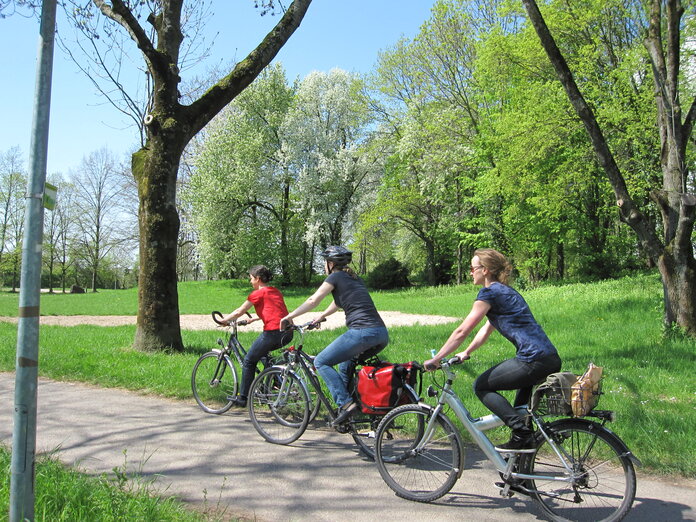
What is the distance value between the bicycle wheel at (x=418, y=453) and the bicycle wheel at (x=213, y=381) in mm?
2853

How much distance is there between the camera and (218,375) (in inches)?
271

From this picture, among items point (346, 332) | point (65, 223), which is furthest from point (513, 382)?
point (65, 223)

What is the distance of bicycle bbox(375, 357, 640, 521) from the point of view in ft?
11.4

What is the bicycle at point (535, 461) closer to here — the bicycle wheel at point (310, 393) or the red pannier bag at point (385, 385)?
the red pannier bag at point (385, 385)

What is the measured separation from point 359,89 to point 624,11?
19273mm

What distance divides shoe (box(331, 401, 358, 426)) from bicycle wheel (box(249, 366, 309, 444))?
1.54 feet

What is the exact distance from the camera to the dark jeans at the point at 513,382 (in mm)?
3748

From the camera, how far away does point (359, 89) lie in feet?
125

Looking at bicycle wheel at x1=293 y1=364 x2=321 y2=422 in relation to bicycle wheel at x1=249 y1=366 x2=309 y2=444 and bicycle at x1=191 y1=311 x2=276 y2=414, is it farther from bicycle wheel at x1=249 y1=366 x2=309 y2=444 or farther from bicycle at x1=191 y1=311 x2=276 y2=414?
bicycle at x1=191 y1=311 x2=276 y2=414

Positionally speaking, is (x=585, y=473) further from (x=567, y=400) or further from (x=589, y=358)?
(x=589, y=358)

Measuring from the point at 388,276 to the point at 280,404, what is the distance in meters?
30.7

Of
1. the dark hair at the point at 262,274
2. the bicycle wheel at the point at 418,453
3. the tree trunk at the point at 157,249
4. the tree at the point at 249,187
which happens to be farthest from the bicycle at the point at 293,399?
the tree at the point at 249,187

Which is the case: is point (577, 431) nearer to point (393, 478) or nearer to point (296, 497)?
point (393, 478)

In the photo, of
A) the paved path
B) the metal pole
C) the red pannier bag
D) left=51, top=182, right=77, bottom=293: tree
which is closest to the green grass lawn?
the paved path
